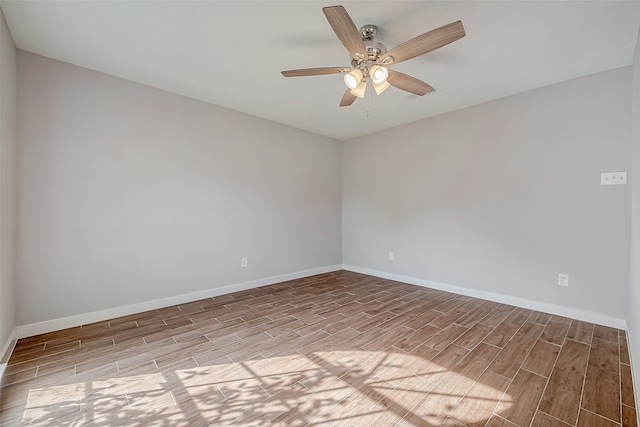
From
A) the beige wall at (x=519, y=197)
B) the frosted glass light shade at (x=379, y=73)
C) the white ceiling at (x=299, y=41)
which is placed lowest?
the beige wall at (x=519, y=197)

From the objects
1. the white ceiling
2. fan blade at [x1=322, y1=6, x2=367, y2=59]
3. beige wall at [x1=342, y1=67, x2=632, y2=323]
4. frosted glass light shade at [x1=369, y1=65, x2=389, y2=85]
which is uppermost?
the white ceiling

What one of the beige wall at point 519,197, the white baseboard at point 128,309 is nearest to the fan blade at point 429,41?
the beige wall at point 519,197

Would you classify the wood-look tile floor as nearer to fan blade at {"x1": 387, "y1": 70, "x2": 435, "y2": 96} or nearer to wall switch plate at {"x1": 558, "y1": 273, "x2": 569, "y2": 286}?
wall switch plate at {"x1": 558, "y1": 273, "x2": 569, "y2": 286}

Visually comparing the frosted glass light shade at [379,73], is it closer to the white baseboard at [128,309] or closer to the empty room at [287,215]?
the empty room at [287,215]

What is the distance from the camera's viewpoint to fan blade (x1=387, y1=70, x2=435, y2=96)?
2070 mm

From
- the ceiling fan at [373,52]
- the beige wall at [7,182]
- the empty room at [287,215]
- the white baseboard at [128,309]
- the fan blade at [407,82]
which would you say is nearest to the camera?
the ceiling fan at [373,52]

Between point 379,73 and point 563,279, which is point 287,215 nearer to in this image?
point 379,73

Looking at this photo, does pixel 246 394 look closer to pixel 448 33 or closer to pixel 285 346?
pixel 285 346

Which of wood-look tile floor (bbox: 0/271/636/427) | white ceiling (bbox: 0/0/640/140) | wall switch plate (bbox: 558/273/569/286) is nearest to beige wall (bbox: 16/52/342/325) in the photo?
white ceiling (bbox: 0/0/640/140)

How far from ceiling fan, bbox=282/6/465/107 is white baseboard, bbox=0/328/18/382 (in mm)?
2931

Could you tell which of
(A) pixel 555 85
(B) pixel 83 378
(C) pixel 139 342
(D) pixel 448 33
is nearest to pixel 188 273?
(C) pixel 139 342

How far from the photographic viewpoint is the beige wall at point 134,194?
239 cm

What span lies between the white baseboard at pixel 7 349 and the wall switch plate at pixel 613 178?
5.19 m

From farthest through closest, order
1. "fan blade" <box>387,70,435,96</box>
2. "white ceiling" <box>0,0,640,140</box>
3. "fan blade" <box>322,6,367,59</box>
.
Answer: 1. "fan blade" <box>387,70,435,96</box>
2. "white ceiling" <box>0,0,640,140</box>
3. "fan blade" <box>322,6,367,59</box>
